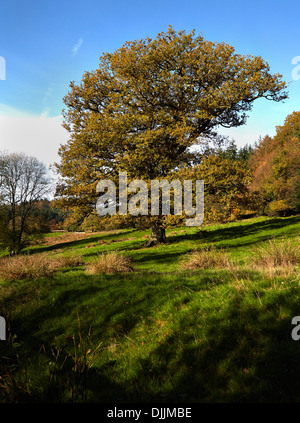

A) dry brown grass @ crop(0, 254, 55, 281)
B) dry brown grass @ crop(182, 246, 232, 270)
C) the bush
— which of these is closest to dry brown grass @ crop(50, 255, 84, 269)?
dry brown grass @ crop(0, 254, 55, 281)

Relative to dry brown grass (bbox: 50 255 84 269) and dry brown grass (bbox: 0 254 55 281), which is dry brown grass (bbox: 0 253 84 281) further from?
dry brown grass (bbox: 50 255 84 269)

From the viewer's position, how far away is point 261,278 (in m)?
5.73

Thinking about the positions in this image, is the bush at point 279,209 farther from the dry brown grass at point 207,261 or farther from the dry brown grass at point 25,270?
the dry brown grass at point 25,270

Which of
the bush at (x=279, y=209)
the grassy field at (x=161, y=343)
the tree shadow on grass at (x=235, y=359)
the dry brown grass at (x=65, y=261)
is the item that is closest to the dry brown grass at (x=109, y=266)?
the dry brown grass at (x=65, y=261)

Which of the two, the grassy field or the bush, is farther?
the bush

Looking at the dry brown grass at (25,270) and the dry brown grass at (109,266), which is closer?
the dry brown grass at (25,270)

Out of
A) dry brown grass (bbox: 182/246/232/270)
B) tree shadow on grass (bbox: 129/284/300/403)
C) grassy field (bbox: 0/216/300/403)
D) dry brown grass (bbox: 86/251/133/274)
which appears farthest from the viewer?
dry brown grass (bbox: 86/251/133/274)

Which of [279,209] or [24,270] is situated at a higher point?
[279,209]

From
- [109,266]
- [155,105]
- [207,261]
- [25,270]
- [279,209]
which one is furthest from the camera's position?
[279,209]

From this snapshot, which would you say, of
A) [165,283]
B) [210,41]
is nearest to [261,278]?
[165,283]

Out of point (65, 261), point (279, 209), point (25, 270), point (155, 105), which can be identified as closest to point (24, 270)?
point (25, 270)

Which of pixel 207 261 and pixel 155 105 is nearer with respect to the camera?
pixel 207 261

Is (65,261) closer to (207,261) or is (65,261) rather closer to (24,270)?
(24,270)

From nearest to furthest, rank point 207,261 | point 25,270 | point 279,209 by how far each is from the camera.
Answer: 1. point 207,261
2. point 25,270
3. point 279,209
